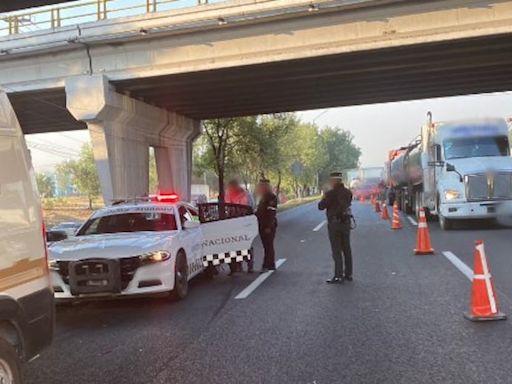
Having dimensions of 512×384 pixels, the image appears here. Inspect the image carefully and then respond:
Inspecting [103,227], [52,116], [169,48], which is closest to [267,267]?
[103,227]

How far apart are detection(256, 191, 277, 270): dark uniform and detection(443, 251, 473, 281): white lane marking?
11.0 feet

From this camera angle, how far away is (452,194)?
20.0m

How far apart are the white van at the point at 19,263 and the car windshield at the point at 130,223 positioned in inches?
204

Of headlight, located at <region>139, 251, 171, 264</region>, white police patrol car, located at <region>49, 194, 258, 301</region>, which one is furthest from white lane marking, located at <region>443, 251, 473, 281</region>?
headlight, located at <region>139, 251, 171, 264</region>

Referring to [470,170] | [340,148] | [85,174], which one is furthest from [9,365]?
[340,148]

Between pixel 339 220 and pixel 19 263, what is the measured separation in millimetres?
6987

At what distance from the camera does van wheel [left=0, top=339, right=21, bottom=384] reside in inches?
162

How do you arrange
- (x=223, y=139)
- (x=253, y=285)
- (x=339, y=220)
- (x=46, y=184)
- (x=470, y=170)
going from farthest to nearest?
(x=46, y=184)
(x=223, y=139)
(x=470, y=170)
(x=339, y=220)
(x=253, y=285)

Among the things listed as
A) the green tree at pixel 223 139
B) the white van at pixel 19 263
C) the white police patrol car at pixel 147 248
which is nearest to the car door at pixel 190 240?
the white police patrol car at pixel 147 248

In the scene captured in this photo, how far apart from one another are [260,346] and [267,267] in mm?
5840

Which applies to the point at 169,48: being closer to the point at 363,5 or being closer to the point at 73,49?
the point at 73,49

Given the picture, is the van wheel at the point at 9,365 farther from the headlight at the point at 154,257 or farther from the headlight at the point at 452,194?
the headlight at the point at 452,194

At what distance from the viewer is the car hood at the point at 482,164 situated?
65.1ft

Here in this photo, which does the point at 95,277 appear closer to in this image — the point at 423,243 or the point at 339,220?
the point at 339,220
